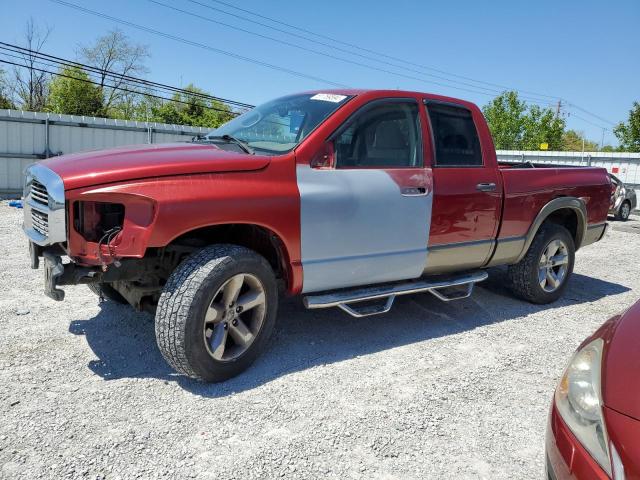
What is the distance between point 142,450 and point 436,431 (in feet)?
5.12

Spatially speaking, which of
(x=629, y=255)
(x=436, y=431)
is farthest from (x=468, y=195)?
(x=629, y=255)

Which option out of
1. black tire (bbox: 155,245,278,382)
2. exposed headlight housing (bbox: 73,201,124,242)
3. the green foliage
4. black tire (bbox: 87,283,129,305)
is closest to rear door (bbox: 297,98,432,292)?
black tire (bbox: 155,245,278,382)

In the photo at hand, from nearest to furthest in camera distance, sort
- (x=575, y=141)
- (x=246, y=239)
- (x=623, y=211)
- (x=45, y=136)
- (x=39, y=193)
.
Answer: (x=39, y=193) < (x=246, y=239) < (x=45, y=136) < (x=623, y=211) < (x=575, y=141)

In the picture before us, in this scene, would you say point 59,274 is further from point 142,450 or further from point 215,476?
point 215,476

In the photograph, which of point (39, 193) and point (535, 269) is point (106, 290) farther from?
point (535, 269)

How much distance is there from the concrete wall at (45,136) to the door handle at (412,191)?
41.2ft

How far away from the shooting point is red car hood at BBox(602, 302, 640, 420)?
1.64 meters

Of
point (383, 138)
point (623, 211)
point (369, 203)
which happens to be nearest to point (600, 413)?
point (369, 203)

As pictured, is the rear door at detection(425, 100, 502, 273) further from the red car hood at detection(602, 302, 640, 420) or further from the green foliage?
the green foliage

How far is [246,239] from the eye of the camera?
12.0ft

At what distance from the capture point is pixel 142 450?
2525 millimetres

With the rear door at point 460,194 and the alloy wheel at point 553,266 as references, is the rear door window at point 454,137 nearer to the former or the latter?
the rear door at point 460,194

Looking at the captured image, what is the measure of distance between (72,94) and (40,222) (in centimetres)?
3944

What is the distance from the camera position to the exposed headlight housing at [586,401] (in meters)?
1.62
